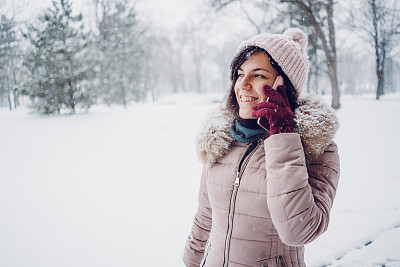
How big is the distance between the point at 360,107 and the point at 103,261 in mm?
14852

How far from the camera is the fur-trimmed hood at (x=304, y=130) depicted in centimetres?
116

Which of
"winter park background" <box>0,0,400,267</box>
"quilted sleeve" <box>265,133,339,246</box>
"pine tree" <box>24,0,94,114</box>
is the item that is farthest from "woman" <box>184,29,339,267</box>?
"pine tree" <box>24,0,94,114</box>

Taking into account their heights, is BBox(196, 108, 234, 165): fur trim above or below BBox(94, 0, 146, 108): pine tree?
below

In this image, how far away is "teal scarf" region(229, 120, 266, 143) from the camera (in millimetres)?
1381

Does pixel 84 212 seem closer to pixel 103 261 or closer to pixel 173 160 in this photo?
pixel 103 261

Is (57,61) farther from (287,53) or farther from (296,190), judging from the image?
(296,190)

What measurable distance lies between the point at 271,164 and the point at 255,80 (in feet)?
1.68

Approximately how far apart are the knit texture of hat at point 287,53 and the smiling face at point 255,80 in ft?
0.20

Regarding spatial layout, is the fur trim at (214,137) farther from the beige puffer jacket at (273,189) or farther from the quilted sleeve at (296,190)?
the quilted sleeve at (296,190)

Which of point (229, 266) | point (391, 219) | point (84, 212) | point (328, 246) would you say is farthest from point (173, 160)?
point (229, 266)

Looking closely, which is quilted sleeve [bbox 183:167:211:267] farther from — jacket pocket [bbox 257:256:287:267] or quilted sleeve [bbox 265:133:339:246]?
quilted sleeve [bbox 265:133:339:246]

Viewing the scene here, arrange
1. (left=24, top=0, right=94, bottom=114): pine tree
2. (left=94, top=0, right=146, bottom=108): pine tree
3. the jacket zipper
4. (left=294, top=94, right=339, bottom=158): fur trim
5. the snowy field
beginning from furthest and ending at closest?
1. (left=94, top=0, right=146, bottom=108): pine tree
2. (left=24, top=0, right=94, bottom=114): pine tree
3. the snowy field
4. the jacket zipper
5. (left=294, top=94, right=339, bottom=158): fur trim

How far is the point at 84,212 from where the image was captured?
174 inches

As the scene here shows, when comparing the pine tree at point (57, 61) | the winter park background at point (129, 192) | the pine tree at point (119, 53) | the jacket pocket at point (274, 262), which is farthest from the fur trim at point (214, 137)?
the pine tree at point (119, 53)
